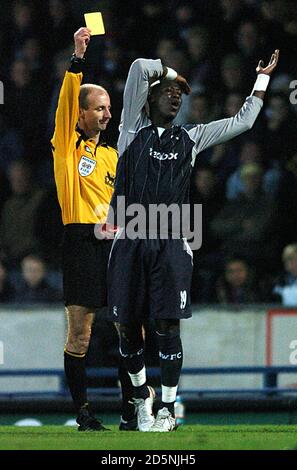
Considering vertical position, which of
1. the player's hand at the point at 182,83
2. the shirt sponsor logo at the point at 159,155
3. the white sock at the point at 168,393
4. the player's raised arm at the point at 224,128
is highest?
the player's hand at the point at 182,83

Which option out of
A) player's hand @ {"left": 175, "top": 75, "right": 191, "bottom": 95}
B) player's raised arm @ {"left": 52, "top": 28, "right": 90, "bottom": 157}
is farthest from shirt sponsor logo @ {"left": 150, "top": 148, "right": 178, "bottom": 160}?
player's raised arm @ {"left": 52, "top": 28, "right": 90, "bottom": 157}

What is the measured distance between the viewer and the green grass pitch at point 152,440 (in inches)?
246

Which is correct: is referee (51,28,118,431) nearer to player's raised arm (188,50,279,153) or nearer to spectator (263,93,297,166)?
player's raised arm (188,50,279,153)

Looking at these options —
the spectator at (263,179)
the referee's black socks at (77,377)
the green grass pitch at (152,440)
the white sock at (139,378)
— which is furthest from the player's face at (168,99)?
the spectator at (263,179)

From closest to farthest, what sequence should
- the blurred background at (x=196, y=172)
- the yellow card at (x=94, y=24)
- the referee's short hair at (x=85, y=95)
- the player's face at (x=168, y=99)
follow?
the player's face at (x=168, y=99) < the yellow card at (x=94, y=24) < the referee's short hair at (x=85, y=95) < the blurred background at (x=196, y=172)

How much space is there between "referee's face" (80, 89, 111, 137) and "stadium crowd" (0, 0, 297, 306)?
3385 millimetres

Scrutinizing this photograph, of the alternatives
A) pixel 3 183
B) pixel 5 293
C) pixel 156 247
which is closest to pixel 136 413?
pixel 156 247

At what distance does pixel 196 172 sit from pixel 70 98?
14.5 ft

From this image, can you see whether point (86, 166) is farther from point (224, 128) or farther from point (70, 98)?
point (224, 128)

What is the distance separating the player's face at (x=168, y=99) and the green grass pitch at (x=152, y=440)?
1.76 metres

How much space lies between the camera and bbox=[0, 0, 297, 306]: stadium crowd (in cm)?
1136

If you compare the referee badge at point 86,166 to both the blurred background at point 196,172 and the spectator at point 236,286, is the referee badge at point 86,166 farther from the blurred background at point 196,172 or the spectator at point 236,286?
the spectator at point 236,286

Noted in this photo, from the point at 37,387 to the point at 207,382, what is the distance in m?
1.41

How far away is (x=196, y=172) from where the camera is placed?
1191cm
